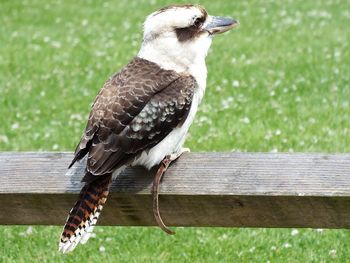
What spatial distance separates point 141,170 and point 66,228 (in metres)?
0.46

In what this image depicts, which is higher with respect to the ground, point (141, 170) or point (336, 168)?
point (336, 168)

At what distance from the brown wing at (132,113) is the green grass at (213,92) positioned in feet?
6.03

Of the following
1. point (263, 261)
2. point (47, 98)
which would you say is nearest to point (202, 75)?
point (263, 261)

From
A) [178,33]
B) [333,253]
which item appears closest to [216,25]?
[178,33]

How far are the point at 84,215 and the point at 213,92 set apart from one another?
20.9ft

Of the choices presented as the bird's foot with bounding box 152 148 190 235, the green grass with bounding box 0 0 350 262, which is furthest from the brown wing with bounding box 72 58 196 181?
the green grass with bounding box 0 0 350 262

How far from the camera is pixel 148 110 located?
3.56 meters

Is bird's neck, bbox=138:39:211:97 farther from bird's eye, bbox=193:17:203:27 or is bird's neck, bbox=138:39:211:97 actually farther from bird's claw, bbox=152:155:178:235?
bird's claw, bbox=152:155:178:235

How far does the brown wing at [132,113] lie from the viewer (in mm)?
3391

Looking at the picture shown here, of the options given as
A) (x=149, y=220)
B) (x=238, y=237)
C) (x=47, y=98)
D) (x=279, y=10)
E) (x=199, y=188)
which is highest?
(x=199, y=188)

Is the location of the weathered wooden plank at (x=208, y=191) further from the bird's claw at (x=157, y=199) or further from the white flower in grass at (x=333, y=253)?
the white flower in grass at (x=333, y=253)

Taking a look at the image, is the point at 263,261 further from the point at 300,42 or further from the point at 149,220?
the point at 300,42

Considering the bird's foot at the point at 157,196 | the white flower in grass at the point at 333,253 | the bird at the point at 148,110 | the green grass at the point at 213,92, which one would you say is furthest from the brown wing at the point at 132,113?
the white flower in grass at the point at 333,253

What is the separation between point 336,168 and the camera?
2.93m
